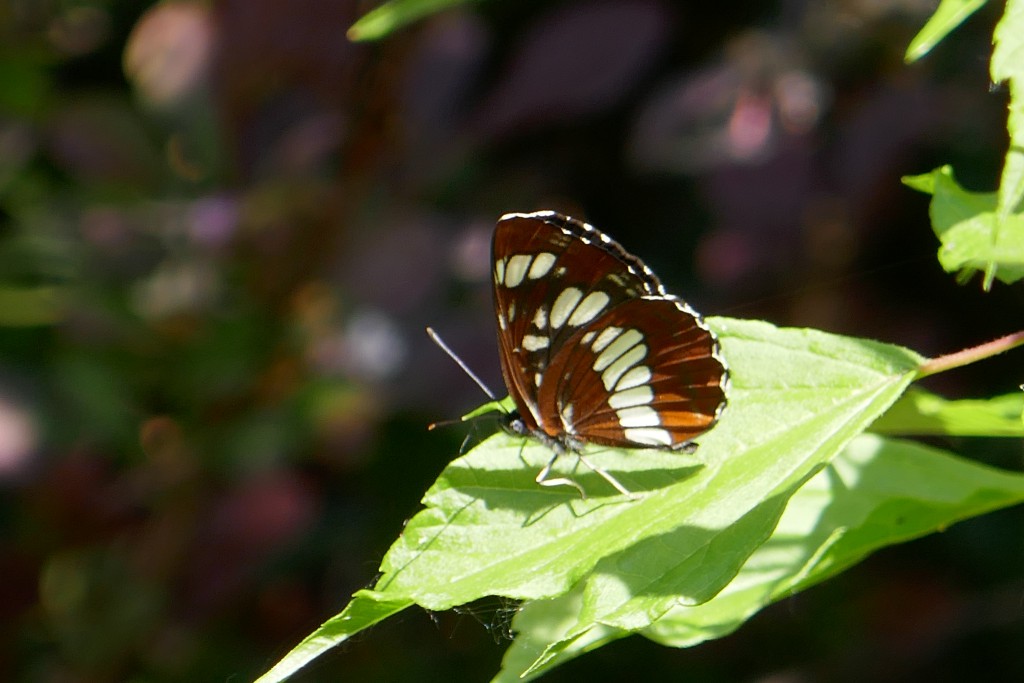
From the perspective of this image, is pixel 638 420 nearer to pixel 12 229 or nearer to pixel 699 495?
pixel 699 495

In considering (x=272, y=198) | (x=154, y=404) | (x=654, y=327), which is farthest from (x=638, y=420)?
(x=154, y=404)

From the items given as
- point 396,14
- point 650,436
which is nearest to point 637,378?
point 650,436

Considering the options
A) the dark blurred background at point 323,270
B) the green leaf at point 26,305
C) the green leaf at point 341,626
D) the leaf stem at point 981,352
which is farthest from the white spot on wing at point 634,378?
the green leaf at point 26,305

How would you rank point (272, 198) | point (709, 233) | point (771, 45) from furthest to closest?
point (709, 233)
point (771, 45)
point (272, 198)

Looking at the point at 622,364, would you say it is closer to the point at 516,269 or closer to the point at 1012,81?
the point at 516,269

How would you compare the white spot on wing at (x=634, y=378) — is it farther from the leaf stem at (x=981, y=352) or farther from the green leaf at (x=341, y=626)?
the green leaf at (x=341, y=626)

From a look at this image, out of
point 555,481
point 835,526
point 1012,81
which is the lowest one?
point 835,526
